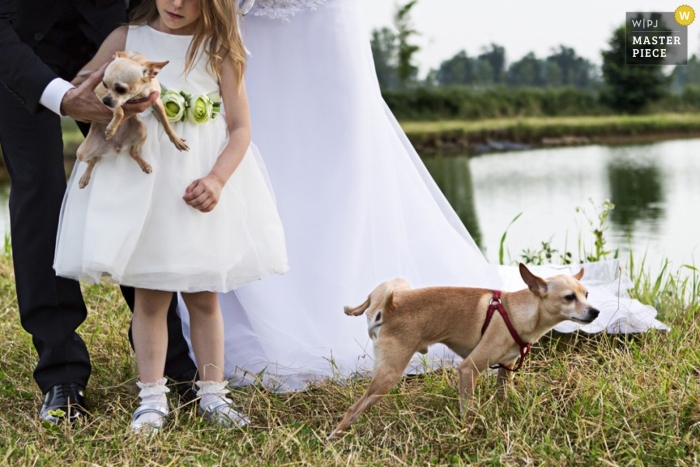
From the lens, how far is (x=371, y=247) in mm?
3705

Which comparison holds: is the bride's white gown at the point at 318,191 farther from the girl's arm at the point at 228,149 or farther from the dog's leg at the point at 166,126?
the dog's leg at the point at 166,126

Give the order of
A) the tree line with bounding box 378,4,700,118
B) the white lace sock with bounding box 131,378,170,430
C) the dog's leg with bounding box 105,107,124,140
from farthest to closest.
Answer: the tree line with bounding box 378,4,700,118
the white lace sock with bounding box 131,378,170,430
the dog's leg with bounding box 105,107,124,140

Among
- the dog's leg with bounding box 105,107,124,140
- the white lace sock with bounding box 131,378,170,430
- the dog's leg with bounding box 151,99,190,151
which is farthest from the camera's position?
the white lace sock with bounding box 131,378,170,430

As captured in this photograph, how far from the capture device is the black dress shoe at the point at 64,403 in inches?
124

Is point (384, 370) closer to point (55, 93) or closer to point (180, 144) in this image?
point (180, 144)

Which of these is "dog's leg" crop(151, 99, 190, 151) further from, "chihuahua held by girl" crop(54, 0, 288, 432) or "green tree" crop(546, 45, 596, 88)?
"green tree" crop(546, 45, 596, 88)

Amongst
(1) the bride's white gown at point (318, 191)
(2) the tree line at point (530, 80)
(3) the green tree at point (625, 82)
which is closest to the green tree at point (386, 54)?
(2) the tree line at point (530, 80)

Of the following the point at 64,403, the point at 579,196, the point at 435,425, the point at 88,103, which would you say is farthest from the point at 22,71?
the point at 579,196

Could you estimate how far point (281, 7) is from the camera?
3.49 metres

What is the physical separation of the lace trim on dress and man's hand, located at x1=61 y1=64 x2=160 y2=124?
839 mm

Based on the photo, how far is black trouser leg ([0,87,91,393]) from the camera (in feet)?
10.6

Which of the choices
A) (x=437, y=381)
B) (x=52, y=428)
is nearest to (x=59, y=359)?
(x=52, y=428)

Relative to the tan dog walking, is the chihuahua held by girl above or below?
above

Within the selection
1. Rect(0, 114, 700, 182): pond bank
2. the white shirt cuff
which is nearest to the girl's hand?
the white shirt cuff
